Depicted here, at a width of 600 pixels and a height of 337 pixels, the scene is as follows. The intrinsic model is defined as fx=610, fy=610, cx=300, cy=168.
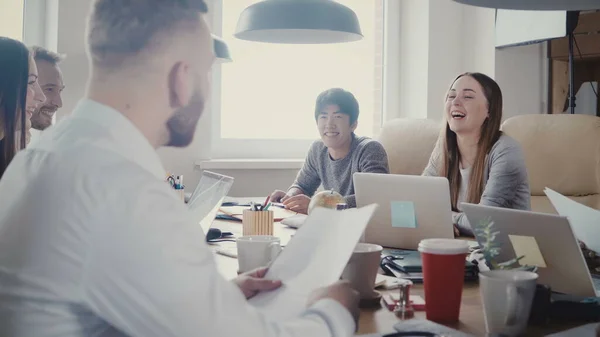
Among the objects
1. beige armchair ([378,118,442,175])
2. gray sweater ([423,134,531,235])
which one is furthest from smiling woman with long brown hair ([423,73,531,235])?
beige armchair ([378,118,442,175])

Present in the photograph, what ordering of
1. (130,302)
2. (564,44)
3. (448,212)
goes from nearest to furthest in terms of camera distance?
(130,302)
(448,212)
(564,44)

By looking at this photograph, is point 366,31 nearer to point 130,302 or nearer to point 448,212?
point 448,212

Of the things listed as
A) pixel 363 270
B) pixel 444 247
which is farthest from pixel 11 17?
pixel 444 247

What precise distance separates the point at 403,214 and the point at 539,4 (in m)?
0.66

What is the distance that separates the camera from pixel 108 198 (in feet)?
1.92

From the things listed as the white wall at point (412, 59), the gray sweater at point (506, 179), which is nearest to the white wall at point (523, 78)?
the white wall at point (412, 59)

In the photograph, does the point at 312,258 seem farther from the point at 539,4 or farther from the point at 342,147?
the point at 342,147

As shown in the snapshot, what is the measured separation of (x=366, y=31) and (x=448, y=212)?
8.85 ft

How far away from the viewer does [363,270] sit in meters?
1.02

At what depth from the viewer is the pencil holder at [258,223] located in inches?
68.1

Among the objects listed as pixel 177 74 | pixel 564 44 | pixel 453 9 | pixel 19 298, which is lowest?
pixel 19 298

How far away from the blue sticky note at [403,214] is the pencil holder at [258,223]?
378 millimetres

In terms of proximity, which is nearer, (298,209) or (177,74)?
(177,74)

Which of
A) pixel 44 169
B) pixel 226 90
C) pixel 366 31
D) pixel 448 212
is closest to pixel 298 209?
pixel 448 212
